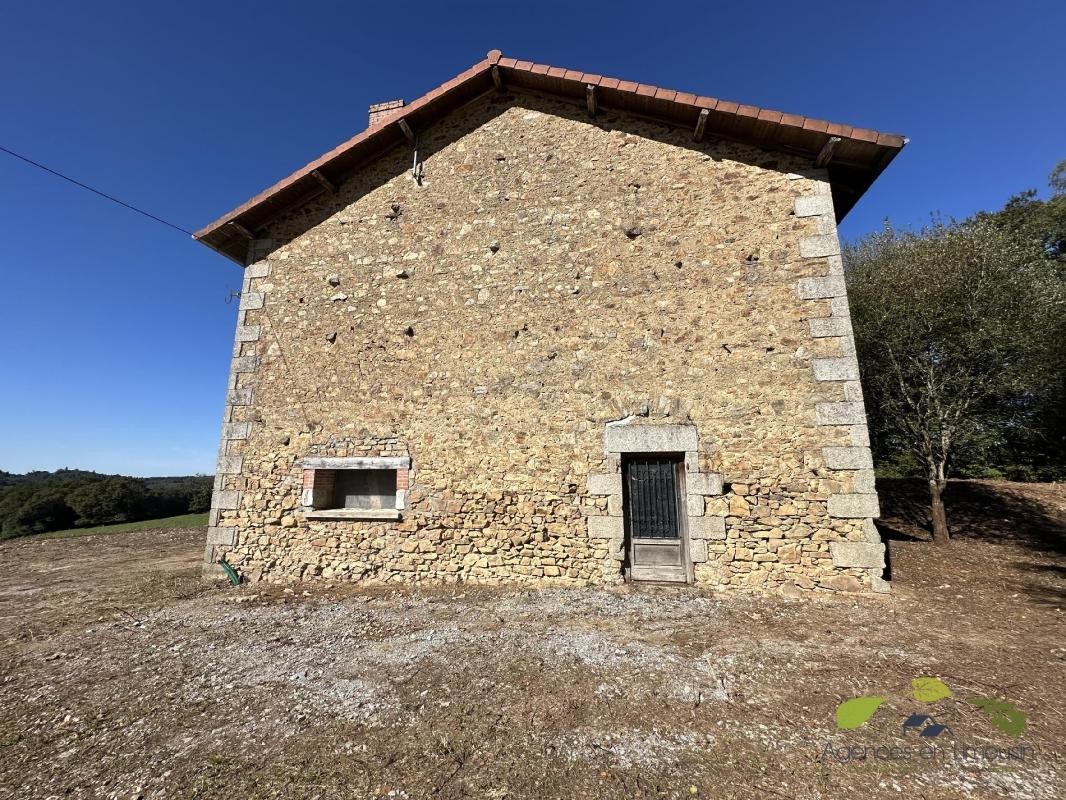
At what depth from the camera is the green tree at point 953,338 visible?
25.8 feet

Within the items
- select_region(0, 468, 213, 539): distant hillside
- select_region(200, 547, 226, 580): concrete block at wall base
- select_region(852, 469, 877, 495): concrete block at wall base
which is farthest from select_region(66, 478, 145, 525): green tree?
select_region(852, 469, 877, 495): concrete block at wall base

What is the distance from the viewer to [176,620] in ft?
16.9

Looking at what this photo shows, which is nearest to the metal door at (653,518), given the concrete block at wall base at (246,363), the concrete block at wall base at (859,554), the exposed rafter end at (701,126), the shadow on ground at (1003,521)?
the concrete block at wall base at (859,554)

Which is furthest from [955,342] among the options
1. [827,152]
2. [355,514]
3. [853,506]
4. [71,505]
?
[71,505]

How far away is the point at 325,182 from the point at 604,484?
648 cm

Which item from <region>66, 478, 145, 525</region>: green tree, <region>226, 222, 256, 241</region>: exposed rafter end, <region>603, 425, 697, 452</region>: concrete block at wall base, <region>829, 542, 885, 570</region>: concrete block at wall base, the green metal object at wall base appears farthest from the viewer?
<region>66, 478, 145, 525</region>: green tree

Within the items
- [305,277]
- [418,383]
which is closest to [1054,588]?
[418,383]

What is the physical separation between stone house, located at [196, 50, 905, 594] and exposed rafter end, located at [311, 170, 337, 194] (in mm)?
50

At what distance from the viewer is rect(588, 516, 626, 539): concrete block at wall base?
19.4ft

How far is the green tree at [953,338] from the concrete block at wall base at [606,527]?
19.9 feet

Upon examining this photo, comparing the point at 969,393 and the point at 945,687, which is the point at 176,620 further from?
the point at 969,393

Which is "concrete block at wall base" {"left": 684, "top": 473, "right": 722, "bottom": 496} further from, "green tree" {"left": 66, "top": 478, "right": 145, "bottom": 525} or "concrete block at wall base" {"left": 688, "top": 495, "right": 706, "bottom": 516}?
"green tree" {"left": 66, "top": 478, "right": 145, "bottom": 525}
